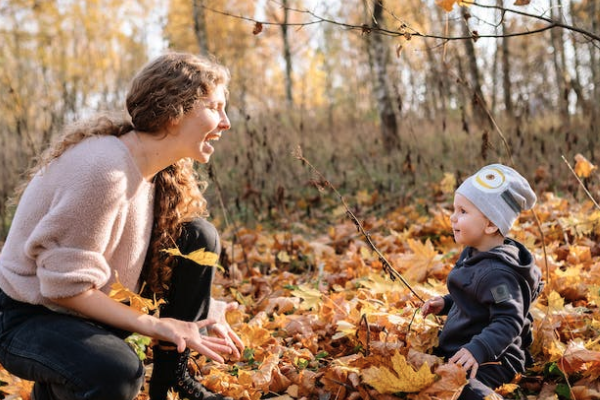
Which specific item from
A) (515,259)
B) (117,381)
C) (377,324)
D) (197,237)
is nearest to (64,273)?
(117,381)

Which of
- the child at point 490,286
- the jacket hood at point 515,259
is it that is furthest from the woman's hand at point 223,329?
the jacket hood at point 515,259

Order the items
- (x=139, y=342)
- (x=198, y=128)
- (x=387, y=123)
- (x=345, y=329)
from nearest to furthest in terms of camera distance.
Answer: (x=198, y=128) < (x=345, y=329) < (x=139, y=342) < (x=387, y=123)

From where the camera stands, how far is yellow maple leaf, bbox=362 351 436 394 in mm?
1607

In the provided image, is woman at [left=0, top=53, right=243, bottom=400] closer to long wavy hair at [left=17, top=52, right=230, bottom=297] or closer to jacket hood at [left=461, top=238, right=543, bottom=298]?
long wavy hair at [left=17, top=52, right=230, bottom=297]

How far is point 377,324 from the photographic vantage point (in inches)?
85.3

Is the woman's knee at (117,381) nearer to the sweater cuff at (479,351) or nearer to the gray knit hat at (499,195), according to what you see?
the sweater cuff at (479,351)

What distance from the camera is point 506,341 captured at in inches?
64.7

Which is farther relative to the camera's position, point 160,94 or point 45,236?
point 160,94

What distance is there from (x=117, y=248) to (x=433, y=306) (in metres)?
1.17

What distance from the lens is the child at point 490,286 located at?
1.65 meters

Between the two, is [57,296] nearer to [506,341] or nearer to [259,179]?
[506,341]

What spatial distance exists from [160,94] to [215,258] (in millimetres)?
615

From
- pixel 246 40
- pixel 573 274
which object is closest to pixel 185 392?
pixel 573 274

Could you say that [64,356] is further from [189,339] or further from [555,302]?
[555,302]
